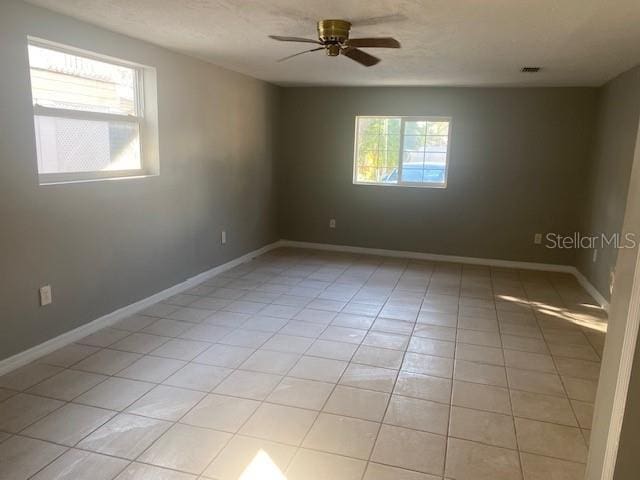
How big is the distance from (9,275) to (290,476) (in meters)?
2.00

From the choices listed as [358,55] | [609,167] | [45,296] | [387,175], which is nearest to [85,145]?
[45,296]

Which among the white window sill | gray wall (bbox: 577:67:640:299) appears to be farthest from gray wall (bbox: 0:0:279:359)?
gray wall (bbox: 577:67:640:299)

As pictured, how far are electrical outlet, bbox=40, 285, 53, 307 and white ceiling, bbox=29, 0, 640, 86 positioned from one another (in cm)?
171

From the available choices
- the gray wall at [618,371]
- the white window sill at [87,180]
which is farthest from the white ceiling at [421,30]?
the gray wall at [618,371]

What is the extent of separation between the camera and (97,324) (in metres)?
3.32

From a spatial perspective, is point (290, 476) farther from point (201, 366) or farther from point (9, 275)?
point (9, 275)

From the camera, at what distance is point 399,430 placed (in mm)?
2230

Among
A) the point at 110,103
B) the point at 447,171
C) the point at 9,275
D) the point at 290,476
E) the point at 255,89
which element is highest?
the point at 255,89

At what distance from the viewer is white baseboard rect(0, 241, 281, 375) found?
2.73 meters

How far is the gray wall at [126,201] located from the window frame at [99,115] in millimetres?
66

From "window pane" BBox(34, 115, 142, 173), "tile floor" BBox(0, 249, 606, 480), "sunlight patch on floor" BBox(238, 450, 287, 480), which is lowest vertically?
"sunlight patch on floor" BBox(238, 450, 287, 480)

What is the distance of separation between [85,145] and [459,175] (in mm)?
4131

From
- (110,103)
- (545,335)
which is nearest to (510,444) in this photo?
(545,335)

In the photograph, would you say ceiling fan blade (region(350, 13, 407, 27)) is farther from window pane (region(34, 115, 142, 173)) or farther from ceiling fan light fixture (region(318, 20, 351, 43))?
window pane (region(34, 115, 142, 173))
